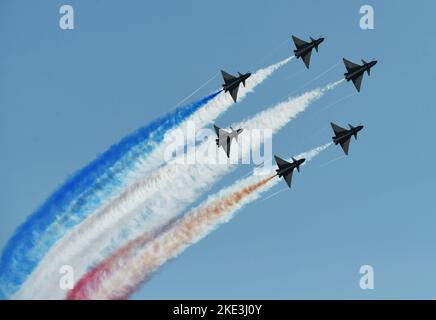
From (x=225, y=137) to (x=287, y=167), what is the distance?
627 cm

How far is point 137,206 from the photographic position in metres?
96.5

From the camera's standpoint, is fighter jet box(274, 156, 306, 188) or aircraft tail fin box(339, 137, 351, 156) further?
aircraft tail fin box(339, 137, 351, 156)

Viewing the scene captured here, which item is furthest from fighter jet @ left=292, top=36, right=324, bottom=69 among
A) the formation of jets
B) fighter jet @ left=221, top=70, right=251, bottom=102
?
fighter jet @ left=221, top=70, right=251, bottom=102

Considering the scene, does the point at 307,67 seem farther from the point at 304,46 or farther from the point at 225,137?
the point at 225,137

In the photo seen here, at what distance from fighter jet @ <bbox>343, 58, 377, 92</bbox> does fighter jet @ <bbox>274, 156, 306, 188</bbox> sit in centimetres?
981

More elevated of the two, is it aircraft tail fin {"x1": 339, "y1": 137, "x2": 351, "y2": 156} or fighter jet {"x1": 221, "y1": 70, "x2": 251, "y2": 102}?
fighter jet {"x1": 221, "y1": 70, "x2": 251, "y2": 102}

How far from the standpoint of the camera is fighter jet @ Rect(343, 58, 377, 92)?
104062 millimetres

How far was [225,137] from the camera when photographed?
9906 cm

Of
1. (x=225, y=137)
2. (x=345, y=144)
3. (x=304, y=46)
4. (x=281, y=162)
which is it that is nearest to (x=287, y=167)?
(x=281, y=162)

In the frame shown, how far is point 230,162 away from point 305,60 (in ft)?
42.5

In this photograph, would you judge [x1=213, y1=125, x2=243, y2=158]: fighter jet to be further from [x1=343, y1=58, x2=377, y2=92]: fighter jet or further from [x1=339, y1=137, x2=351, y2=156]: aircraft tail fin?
[x1=343, y1=58, x2=377, y2=92]: fighter jet
